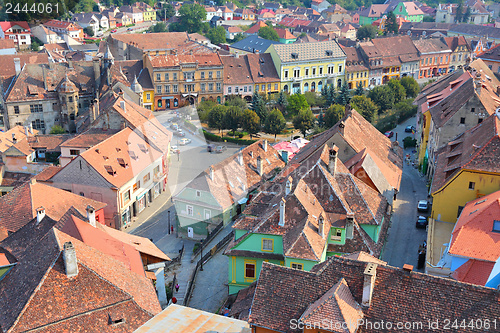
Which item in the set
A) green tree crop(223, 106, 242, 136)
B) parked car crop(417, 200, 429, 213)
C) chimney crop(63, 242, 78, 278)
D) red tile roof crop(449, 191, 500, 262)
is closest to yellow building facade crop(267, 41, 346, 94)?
green tree crop(223, 106, 242, 136)

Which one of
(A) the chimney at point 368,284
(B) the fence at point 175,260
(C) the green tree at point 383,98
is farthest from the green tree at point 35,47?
(A) the chimney at point 368,284

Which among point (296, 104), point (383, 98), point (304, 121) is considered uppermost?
point (383, 98)

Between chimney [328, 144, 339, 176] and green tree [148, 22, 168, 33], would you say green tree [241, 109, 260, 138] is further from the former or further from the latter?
green tree [148, 22, 168, 33]

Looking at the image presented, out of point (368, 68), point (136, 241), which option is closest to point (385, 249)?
point (136, 241)

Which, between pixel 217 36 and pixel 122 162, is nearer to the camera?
pixel 122 162

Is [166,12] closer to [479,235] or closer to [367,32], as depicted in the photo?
[367,32]

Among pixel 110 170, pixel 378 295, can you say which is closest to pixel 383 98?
pixel 110 170
